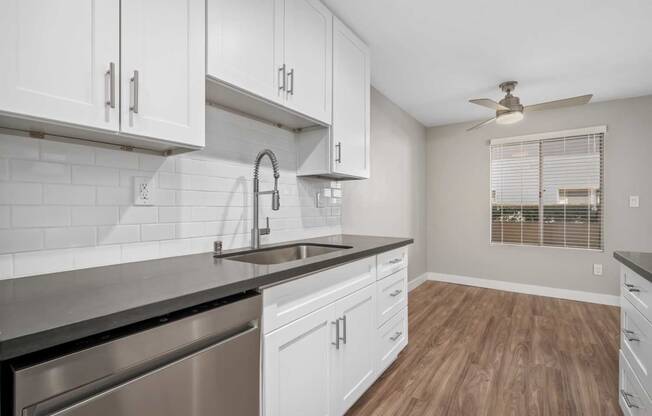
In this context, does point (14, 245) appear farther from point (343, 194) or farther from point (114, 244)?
point (343, 194)

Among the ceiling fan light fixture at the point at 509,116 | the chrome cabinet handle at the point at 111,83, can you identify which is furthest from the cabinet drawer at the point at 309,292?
the ceiling fan light fixture at the point at 509,116

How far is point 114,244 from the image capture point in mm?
1348

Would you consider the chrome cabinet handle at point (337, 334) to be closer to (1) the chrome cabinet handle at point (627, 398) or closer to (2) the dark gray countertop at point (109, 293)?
(2) the dark gray countertop at point (109, 293)

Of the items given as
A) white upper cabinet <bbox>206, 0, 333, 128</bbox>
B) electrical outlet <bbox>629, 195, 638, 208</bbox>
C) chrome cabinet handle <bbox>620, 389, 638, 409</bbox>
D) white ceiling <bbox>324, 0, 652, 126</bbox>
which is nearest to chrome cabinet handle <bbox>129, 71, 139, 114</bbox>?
white upper cabinet <bbox>206, 0, 333, 128</bbox>

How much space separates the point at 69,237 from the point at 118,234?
167 millimetres

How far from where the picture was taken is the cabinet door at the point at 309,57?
70.2 inches

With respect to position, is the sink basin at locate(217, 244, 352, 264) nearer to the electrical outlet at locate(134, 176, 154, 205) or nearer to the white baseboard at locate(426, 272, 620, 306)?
the electrical outlet at locate(134, 176, 154, 205)

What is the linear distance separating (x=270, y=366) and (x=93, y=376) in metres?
0.62

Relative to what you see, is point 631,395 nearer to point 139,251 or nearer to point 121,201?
point 139,251

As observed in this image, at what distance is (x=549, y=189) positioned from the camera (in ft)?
13.5

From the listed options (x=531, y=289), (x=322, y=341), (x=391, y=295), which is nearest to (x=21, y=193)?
(x=322, y=341)

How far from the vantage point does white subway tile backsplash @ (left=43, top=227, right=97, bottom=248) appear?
118 cm

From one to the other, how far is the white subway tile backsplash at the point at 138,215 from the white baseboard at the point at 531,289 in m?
4.37

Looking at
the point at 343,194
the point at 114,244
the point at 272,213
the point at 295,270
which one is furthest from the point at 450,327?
the point at 114,244
